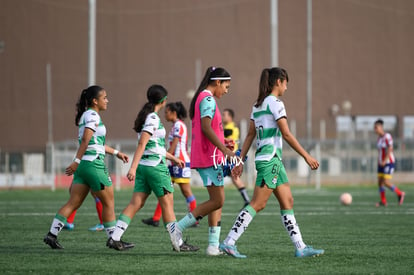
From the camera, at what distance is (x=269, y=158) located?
9.30 meters

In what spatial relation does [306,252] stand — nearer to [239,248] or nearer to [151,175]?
[239,248]

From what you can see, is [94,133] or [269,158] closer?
[269,158]

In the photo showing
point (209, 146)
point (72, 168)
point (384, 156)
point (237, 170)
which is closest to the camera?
point (237, 170)

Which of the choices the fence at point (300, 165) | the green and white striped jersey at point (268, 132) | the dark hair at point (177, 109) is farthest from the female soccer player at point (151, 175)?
the fence at point (300, 165)

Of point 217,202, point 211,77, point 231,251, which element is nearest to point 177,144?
point 211,77

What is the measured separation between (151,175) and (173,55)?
1794 inches

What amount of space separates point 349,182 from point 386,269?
32091 mm

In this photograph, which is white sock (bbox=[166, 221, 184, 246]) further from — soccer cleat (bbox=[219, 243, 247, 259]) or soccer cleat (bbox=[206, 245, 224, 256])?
soccer cleat (bbox=[219, 243, 247, 259])

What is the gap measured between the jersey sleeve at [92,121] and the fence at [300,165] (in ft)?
78.2

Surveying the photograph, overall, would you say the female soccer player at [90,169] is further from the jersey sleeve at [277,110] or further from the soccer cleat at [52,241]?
the jersey sleeve at [277,110]

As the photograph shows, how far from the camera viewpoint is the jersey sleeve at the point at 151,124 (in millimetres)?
10078

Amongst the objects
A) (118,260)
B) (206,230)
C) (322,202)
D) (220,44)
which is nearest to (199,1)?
(220,44)

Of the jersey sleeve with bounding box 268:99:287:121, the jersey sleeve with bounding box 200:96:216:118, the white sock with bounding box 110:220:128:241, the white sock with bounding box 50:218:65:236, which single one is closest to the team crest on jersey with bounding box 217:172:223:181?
the jersey sleeve with bounding box 200:96:216:118

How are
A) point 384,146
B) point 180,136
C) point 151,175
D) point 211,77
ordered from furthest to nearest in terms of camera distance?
point 384,146 → point 180,136 → point 151,175 → point 211,77
